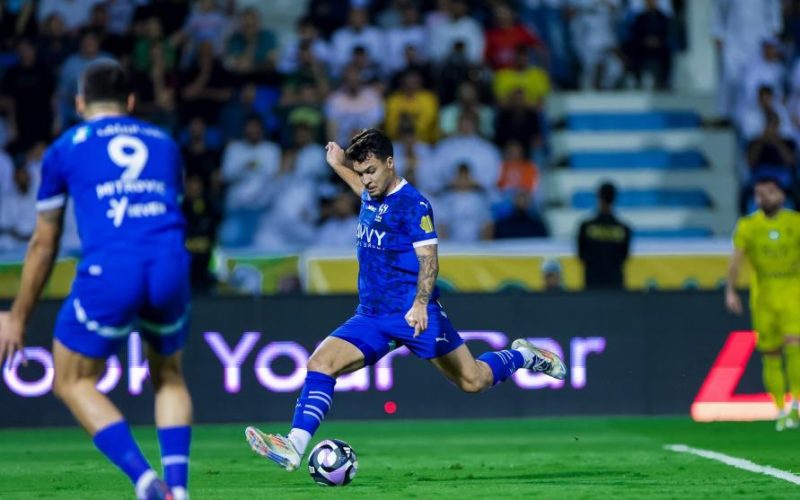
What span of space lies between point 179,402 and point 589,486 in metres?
3.23

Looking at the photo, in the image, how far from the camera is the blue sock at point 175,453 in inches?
293

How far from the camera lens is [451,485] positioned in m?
10.0

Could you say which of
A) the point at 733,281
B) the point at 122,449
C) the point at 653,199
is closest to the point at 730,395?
the point at 733,281

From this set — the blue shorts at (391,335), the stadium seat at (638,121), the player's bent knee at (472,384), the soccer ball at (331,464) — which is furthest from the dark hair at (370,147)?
the stadium seat at (638,121)

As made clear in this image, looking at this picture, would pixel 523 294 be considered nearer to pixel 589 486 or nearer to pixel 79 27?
pixel 589 486

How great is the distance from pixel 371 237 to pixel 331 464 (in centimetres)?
142

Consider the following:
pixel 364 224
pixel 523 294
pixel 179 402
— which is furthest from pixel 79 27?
pixel 179 402

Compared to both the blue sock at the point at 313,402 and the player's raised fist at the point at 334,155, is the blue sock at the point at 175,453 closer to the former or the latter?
the blue sock at the point at 313,402

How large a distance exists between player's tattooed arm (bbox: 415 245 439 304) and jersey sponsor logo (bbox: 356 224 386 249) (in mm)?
355

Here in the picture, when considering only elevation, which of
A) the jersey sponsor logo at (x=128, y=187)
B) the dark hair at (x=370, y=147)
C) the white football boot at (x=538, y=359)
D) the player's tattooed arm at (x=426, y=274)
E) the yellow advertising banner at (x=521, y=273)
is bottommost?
the yellow advertising banner at (x=521, y=273)

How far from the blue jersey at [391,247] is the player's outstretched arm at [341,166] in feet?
1.39

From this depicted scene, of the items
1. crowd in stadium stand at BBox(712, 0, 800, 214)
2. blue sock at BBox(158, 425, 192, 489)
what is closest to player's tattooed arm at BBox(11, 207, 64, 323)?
blue sock at BBox(158, 425, 192, 489)

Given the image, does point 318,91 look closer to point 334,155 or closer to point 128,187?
point 334,155

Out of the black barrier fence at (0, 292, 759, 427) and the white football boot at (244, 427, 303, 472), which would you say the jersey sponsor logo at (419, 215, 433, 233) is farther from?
the black barrier fence at (0, 292, 759, 427)
